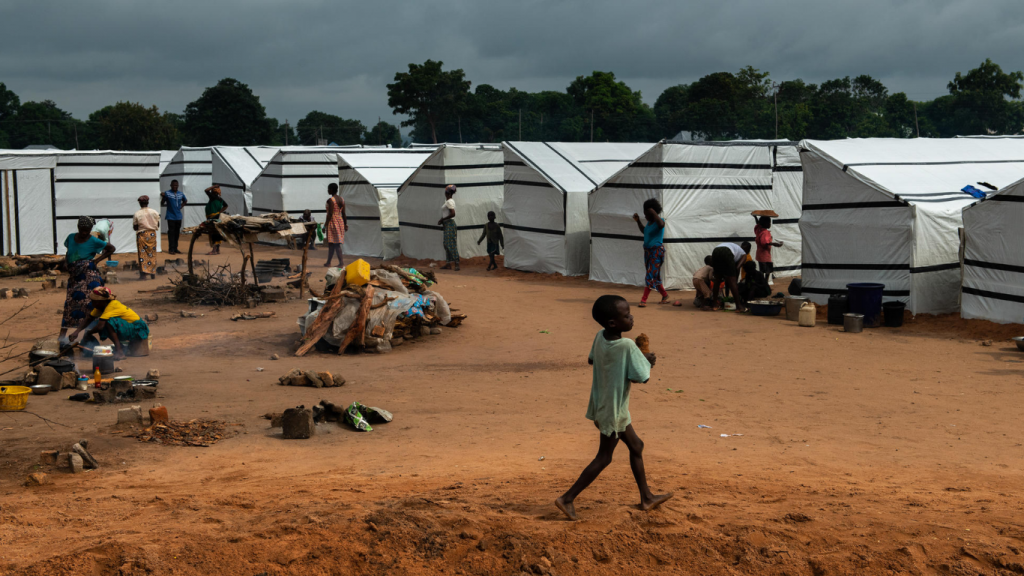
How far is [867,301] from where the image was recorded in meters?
11.7

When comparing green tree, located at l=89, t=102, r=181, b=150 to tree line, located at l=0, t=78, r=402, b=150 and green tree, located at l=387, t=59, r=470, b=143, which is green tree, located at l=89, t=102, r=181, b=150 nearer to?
tree line, located at l=0, t=78, r=402, b=150

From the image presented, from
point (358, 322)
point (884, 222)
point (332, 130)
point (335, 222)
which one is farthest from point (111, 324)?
point (332, 130)

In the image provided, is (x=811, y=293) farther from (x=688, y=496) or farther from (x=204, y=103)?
(x=204, y=103)

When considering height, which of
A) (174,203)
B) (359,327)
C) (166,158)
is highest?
(166,158)

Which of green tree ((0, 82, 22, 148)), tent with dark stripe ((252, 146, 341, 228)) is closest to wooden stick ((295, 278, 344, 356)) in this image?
tent with dark stripe ((252, 146, 341, 228))

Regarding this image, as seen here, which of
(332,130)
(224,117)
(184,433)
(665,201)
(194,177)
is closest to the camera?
(184,433)

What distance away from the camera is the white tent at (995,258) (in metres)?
11.2

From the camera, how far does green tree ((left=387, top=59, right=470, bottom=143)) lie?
2325 inches

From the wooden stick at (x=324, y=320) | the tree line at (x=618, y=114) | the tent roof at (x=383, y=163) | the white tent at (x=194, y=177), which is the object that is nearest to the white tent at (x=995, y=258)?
the wooden stick at (x=324, y=320)

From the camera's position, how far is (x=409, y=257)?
2125 cm

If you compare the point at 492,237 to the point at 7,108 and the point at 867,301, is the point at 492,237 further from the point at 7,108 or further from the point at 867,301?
the point at 7,108

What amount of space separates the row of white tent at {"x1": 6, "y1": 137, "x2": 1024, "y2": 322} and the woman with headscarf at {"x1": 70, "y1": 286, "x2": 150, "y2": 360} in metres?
9.12

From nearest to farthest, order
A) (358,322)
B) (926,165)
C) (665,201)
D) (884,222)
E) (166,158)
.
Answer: (358,322) < (884,222) < (926,165) < (665,201) < (166,158)

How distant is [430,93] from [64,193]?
41.3 metres
